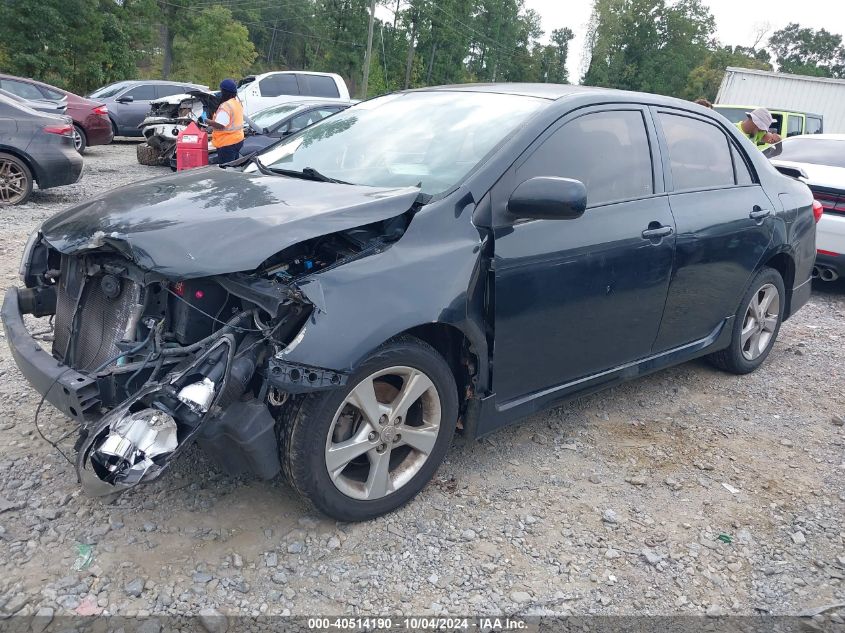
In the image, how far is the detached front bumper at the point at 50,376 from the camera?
2438 millimetres

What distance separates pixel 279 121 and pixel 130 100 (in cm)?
864

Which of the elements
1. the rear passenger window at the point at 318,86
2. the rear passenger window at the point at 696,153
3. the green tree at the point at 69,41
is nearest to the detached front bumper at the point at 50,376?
the rear passenger window at the point at 696,153

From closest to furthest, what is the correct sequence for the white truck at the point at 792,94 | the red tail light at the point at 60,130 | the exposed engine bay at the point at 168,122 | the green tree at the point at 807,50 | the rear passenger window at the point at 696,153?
1. the rear passenger window at the point at 696,153
2. the red tail light at the point at 60,130
3. the exposed engine bay at the point at 168,122
4. the white truck at the point at 792,94
5. the green tree at the point at 807,50

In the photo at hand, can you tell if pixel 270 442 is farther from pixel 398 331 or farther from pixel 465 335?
pixel 465 335

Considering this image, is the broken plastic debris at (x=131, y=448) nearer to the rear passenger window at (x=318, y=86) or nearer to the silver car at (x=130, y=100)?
the rear passenger window at (x=318, y=86)

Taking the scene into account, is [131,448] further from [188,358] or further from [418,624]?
[418,624]

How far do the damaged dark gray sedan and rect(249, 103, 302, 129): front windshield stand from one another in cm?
741

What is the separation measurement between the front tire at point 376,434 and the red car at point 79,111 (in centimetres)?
1277

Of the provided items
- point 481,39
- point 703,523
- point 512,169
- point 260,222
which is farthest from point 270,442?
point 481,39

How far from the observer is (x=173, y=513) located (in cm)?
288

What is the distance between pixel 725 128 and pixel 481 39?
67256 mm

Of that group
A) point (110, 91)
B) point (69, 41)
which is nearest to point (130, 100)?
point (110, 91)

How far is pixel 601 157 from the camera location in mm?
3561

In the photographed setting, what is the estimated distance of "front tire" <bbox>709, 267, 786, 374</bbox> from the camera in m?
4.66
